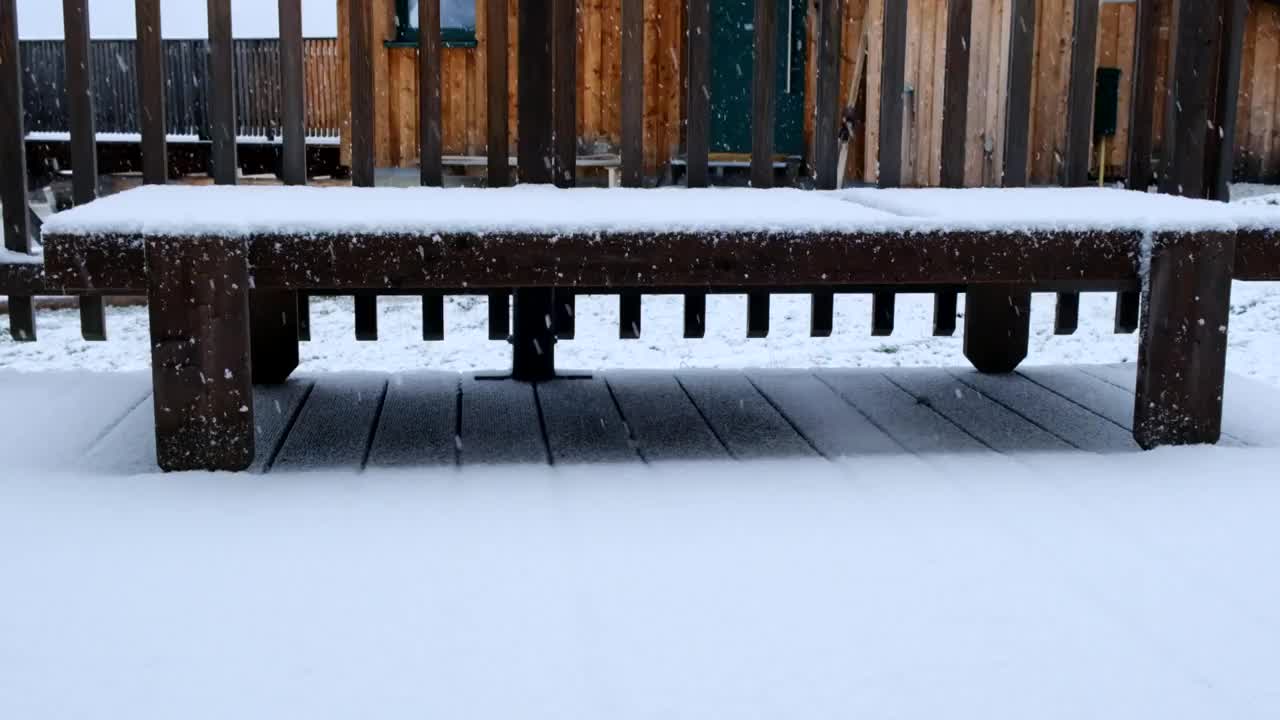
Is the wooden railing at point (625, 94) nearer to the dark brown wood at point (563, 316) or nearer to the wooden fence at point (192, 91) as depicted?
the dark brown wood at point (563, 316)

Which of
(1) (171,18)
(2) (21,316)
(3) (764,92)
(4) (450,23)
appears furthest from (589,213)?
(1) (171,18)

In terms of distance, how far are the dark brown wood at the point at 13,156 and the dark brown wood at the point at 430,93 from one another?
40.9 inches

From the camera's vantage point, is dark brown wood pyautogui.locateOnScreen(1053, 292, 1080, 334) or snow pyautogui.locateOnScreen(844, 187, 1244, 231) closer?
snow pyautogui.locateOnScreen(844, 187, 1244, 231)

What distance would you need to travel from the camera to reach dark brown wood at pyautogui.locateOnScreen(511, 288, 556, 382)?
394 cm

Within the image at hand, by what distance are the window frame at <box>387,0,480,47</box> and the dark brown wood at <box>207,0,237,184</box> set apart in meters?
8.33

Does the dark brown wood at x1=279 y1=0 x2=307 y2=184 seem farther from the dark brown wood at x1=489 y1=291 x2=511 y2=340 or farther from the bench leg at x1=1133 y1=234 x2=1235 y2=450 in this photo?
the bench leg at x1=1133 y1=234 x2=1235 y2=450

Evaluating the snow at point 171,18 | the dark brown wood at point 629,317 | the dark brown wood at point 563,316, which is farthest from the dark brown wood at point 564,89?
the snow at point 171,18

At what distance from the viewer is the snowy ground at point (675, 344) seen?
761 cm

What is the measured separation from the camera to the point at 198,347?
2.66 m

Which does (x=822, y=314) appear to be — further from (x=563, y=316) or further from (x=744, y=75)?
(x=744, y=75)

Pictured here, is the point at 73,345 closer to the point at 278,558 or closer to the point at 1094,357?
the point at 1094,357

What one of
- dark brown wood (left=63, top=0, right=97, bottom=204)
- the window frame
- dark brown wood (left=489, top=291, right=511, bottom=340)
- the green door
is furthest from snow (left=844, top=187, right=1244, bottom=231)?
the window frame

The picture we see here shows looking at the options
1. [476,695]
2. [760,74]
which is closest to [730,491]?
[476,695]

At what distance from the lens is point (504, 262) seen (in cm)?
271
